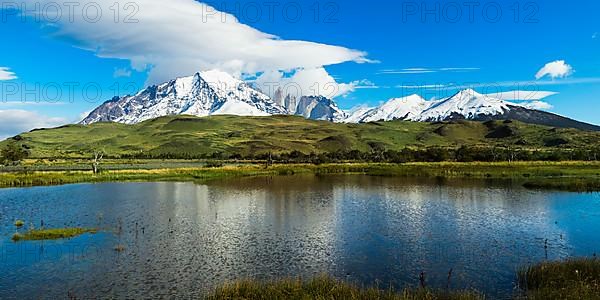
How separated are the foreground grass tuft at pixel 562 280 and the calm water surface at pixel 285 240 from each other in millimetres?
1318

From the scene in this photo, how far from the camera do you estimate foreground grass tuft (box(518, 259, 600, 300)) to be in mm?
22312

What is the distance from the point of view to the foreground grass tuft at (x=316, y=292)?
2330cm

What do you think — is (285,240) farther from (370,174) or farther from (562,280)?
(370,174)

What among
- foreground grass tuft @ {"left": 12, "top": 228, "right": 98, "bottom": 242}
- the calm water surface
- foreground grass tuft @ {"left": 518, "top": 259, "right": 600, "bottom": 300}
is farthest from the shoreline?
foreground grass tuft @ {"left": 12, "top": 228, "right": 98, "bottom": 242}

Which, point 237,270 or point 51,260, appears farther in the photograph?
point 51,260

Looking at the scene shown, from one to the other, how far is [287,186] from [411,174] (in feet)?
135

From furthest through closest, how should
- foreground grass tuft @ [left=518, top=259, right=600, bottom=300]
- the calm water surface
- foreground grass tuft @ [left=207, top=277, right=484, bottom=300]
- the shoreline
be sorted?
the shoreline
the calm water surface
foreground grass tuft @ [left=207, top=277, right=484, bottom=300]
foreground grass tuft @ [left=518, top=259, right=600, bottom=300]

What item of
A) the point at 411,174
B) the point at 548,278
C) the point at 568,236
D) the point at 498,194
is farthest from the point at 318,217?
→ the point at 411,174

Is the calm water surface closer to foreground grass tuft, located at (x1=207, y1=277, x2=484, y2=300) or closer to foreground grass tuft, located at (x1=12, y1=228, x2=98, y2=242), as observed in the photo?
foreground grass tuft, located at (x1=12, y1=228, x2=98, y2=242)

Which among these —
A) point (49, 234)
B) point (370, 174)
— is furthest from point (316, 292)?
point (370, 174)

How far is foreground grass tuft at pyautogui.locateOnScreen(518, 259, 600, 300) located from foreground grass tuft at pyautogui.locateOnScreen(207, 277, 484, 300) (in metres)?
3.46

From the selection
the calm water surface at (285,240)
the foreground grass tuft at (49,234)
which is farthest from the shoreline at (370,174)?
the foreground grass tuft at (49,234)

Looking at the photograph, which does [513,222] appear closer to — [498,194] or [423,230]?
[423,230]

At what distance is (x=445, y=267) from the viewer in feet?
105
